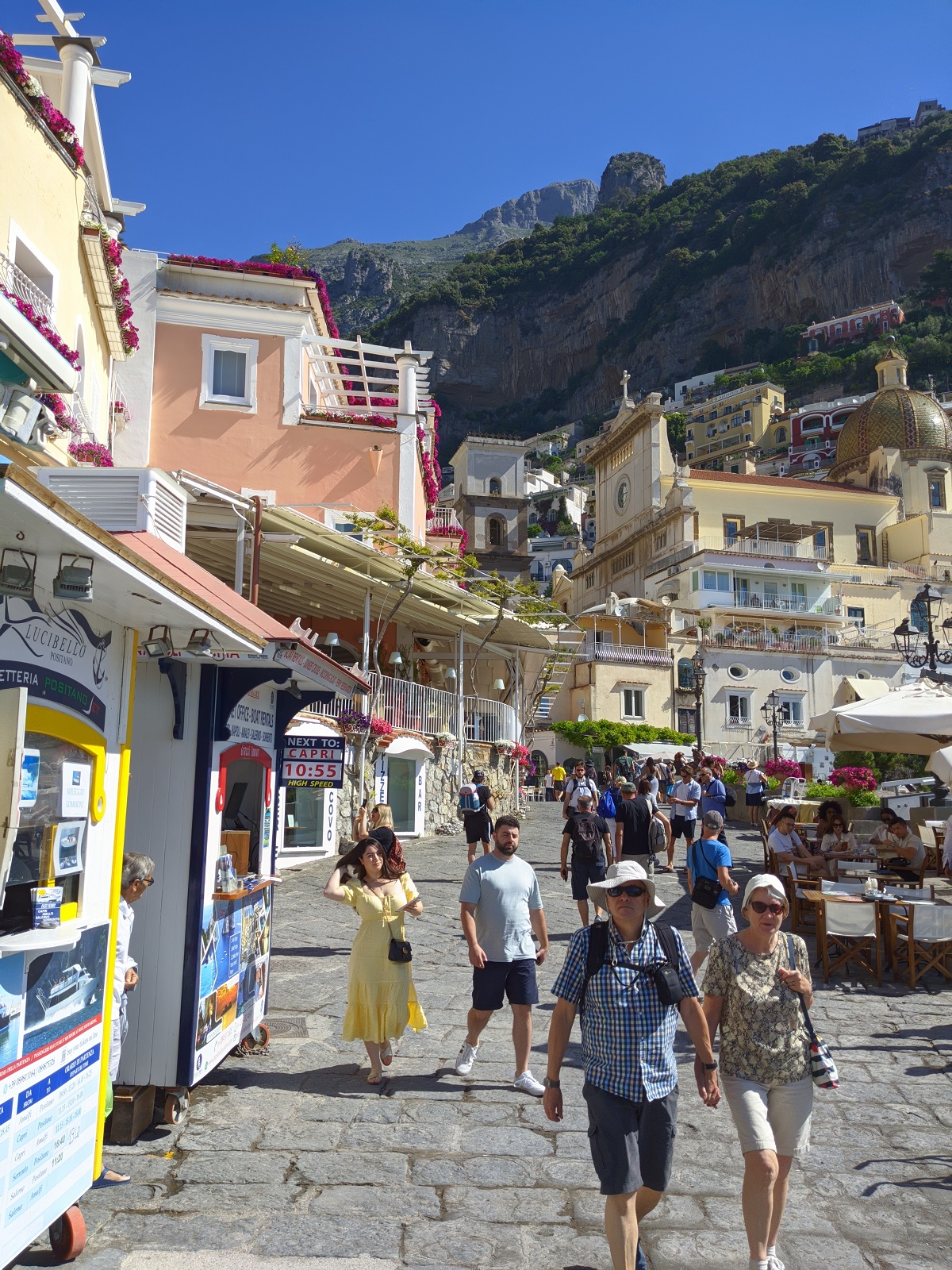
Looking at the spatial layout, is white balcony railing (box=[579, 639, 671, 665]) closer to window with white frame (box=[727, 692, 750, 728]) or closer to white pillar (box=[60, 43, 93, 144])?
window with white frame (box=[727, 692, 750, 728])

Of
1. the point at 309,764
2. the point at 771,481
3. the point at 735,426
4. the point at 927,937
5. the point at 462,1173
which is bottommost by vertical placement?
the point at 462,1173

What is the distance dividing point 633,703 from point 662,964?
1632 inches

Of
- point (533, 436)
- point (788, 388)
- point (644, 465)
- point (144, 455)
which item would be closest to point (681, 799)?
point (144, 455)

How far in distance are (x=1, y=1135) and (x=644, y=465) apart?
54.2 m

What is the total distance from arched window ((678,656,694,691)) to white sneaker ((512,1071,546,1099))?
39941mm

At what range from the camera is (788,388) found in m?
109

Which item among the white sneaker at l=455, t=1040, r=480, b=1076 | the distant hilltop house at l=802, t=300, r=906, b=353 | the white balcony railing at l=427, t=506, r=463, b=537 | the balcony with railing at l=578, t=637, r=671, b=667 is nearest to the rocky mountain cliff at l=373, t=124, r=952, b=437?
the distant hilltop house at l=802, t=300, r=906, b=353

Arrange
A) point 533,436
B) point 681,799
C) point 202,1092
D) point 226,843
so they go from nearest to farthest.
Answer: point 202,1092
point 226,843
point 681,799
point 533,436

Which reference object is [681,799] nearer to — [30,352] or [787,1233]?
[787,1233]

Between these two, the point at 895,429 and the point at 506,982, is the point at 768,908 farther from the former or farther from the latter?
the point at 895,429

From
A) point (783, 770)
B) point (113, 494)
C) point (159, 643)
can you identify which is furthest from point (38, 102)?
point (783, 770)

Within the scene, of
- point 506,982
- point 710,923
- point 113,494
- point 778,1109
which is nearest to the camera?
point 778,1109

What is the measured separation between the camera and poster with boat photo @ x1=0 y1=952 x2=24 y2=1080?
3.56m

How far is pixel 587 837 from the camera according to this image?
33.8 feet
